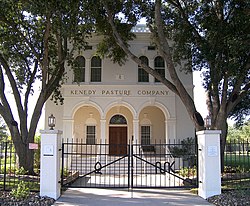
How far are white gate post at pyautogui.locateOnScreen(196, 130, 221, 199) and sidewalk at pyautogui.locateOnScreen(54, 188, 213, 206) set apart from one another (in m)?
0.42

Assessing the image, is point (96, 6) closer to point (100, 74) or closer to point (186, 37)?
point (186, 37)

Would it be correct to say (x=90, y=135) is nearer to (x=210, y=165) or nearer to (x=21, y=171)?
(x=21, y=171)

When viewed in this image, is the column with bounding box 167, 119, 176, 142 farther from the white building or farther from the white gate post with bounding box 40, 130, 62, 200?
the white gate post with bounding box 40, 130, 62, 200

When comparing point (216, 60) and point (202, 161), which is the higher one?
point (216, 60)

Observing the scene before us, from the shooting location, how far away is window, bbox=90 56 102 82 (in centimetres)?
2128

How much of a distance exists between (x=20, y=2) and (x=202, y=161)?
30.2ft

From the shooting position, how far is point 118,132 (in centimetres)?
2244

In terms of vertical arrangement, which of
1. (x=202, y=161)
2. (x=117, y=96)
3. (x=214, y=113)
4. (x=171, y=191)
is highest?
(x=117, y=96)

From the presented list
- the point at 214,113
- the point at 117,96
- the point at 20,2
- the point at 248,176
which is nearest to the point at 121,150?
the point at 117,96

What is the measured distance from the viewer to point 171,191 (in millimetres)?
10086

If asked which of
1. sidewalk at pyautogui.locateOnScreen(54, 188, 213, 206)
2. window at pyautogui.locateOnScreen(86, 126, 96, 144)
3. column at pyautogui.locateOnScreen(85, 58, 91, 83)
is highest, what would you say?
column at pyautogui.locateOnScreen(85, 58, 91, 83)

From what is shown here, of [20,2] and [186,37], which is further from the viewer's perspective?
[186,37]

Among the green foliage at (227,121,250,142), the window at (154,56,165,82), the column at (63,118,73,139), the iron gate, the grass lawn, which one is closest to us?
the grass lawn

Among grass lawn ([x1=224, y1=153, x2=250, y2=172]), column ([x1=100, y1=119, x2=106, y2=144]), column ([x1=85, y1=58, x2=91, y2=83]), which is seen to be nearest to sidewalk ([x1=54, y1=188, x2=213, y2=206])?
grass lawn ([x1=224, y1=153, x2=250, y2=172])
